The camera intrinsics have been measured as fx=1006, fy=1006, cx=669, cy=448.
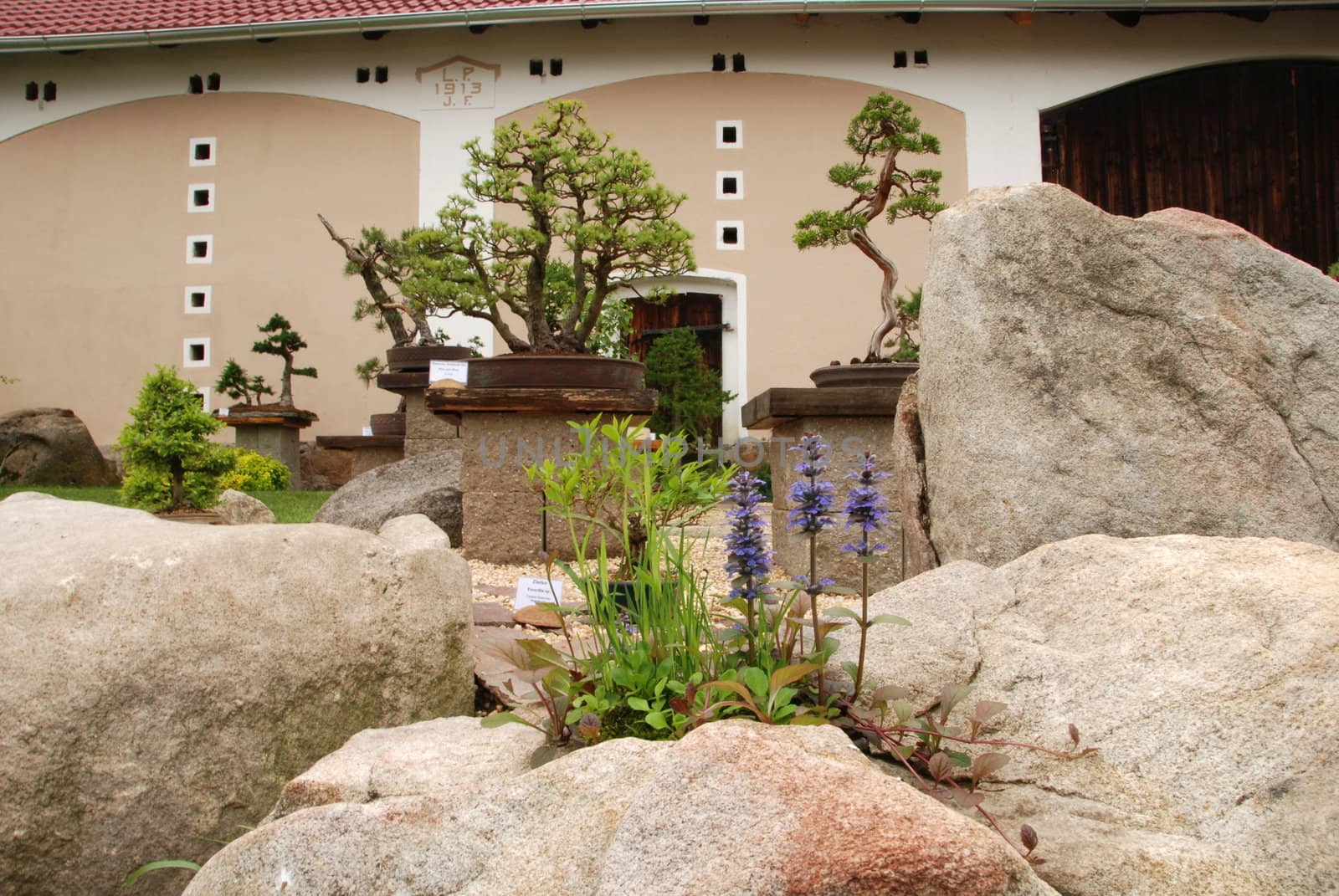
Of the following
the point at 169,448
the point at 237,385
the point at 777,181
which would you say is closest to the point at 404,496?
the point at 169,448

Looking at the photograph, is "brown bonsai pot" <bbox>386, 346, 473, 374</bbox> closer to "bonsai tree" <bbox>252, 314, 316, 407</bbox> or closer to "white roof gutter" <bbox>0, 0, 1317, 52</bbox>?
"bonsai tree" <bbox>252, 314, 316, 407</bbox>

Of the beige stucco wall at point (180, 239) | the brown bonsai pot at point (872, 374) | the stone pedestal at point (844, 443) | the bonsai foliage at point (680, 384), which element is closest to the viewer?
the stone pedestal at point (844, 443)

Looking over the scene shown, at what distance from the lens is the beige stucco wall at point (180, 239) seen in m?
10.4

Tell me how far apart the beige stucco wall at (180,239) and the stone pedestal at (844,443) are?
699 cm

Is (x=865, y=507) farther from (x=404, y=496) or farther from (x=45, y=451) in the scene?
(x=45, y=451)

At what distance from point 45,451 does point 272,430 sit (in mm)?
2101

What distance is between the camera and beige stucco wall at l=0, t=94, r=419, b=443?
1041 cm

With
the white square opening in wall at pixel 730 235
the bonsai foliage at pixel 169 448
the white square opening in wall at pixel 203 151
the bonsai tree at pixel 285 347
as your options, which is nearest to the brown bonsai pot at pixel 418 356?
the bonsai foliage at pixel 169 448

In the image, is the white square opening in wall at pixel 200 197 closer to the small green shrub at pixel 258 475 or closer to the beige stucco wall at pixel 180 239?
the beige stucco wall at pixel 180 239

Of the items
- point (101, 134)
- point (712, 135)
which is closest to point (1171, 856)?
point (712, 135)

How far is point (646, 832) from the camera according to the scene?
119 cm

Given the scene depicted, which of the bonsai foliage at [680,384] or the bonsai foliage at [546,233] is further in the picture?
the bonsai foliage at [680,384]

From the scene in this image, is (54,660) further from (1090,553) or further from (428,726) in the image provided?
(1090,553)

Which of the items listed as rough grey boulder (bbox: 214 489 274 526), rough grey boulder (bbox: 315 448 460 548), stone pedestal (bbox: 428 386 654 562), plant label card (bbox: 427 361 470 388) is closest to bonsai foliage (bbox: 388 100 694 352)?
plant label card (bbox: 427 361 470 388)
